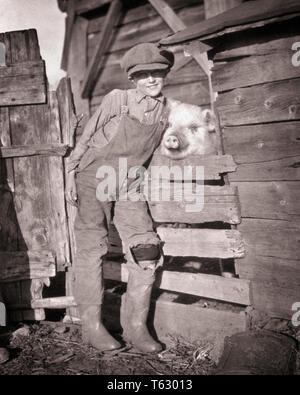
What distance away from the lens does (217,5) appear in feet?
17.0

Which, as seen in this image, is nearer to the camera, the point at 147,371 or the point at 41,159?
the point at 147,371

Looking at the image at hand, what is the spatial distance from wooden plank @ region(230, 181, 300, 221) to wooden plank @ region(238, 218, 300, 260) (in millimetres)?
58

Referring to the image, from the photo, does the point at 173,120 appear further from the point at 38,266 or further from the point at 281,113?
the point at 38,266

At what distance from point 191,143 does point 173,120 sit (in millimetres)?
339

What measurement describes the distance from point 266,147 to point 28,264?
8.82 feet

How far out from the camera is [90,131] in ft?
10.7

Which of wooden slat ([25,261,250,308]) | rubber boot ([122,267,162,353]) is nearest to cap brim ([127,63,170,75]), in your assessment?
rubber boot ([122,267,162,353])

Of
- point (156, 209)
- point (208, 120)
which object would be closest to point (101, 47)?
point (208, 120)

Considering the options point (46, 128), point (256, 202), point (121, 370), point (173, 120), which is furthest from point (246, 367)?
point (46, 128)

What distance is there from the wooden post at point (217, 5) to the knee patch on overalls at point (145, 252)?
3.69 metres

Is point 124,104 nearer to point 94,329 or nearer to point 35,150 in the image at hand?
point 35,150

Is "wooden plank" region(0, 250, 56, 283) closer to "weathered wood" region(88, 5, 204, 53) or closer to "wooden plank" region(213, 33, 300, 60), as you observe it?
"wooden plank" region(213, 33, 300, 60)

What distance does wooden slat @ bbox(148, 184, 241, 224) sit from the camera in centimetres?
319

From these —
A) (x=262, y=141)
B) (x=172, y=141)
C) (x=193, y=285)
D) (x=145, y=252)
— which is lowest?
(x=193, y=285)
